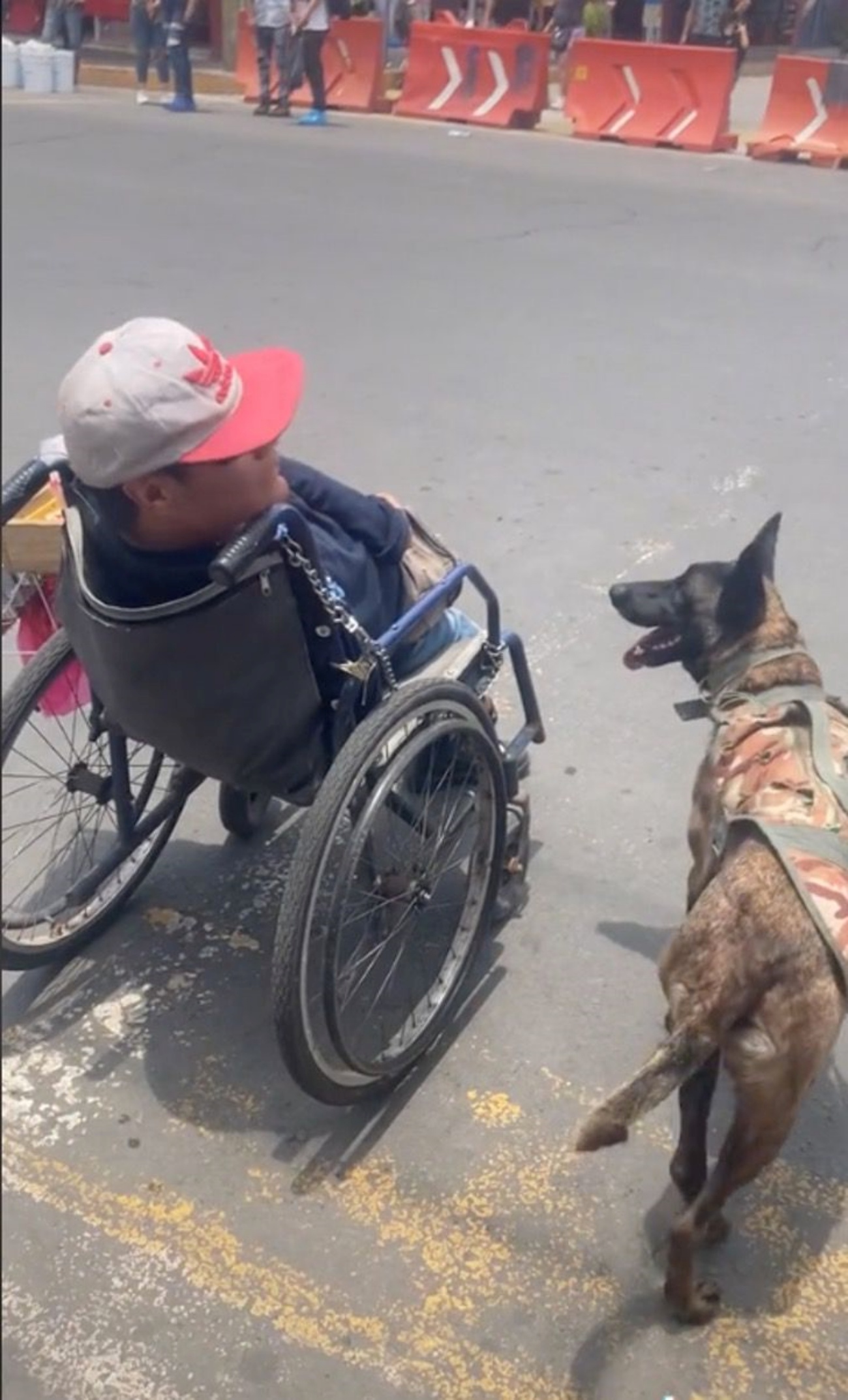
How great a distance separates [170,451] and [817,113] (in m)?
2.42

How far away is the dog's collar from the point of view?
9.20 ft

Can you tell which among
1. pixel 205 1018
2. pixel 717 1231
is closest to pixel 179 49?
pixel 205 1018

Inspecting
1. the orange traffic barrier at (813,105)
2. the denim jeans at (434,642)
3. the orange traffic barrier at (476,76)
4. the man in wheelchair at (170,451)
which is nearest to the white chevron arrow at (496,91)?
the orange traffic barrier at (476,76)

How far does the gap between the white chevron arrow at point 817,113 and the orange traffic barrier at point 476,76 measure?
66 cm

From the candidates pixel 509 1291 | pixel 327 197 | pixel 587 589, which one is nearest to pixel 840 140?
pixel 327 197

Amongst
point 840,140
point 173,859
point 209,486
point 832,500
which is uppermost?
point 840,140

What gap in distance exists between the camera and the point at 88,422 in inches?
76.0

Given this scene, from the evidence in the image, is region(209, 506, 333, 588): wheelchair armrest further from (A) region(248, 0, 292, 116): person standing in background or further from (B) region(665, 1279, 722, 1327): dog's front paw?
(B) region(665, 1279, 722, 1327): dog's front paw

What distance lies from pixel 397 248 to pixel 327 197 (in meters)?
1.65

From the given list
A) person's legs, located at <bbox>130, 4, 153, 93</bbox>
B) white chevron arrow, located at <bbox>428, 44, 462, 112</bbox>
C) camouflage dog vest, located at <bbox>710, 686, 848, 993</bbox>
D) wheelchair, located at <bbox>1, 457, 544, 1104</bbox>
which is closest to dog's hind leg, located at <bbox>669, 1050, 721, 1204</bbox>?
camouflage dog vest, located at <bbox>710, 686, 848, 993</bbox>

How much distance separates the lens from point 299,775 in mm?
2480

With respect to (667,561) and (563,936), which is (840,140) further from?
(563,936)

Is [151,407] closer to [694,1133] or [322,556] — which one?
[322,556]

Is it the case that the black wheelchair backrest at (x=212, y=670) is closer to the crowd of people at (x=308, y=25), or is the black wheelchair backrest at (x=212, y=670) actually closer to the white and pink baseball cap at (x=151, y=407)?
the white and pink baseball cap at (x=151, y=407)
